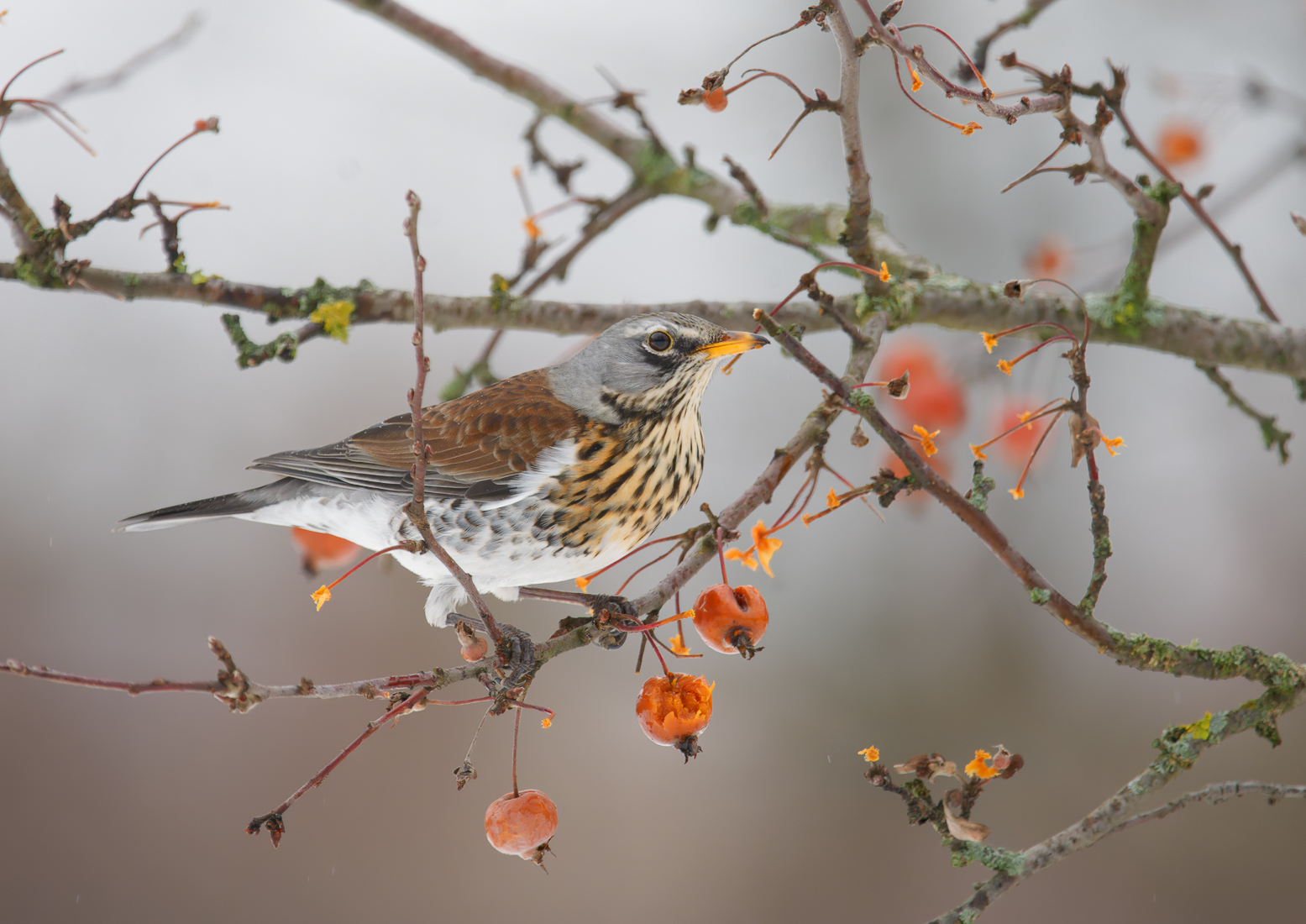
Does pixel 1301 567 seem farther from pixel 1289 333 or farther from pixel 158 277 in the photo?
pixel 158 277

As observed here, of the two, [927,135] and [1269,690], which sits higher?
[927,135]

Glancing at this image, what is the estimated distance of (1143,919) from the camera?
3.38 metres

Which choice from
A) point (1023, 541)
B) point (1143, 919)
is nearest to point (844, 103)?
point (1023, 541)

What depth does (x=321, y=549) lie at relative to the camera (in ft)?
7.31

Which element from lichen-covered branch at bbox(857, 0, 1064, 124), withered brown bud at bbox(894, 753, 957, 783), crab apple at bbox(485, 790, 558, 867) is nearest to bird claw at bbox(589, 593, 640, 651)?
crab apple at bbox(485, 790, 558, 867)

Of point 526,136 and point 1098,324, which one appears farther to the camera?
point 526,136

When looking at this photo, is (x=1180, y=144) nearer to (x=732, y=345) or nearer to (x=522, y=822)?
(x=732, y=345)

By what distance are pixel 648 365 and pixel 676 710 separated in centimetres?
73


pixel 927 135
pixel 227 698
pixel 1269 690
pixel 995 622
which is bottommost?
pixel 227 698

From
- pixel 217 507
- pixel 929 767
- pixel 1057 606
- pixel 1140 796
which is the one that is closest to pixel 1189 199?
pixel 1057 606

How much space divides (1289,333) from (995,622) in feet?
7.14

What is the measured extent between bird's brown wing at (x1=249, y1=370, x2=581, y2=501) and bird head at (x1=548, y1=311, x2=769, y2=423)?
0.23 ft

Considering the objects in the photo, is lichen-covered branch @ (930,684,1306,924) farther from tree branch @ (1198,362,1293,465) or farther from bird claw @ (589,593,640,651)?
tree branch @ (1198,362,1293,465)

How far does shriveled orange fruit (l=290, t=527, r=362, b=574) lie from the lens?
2.21 m
